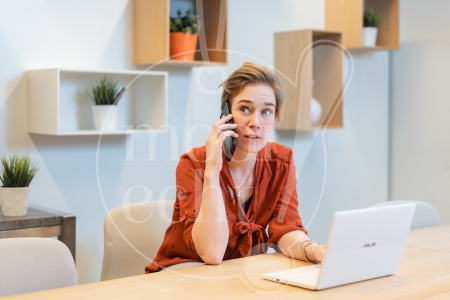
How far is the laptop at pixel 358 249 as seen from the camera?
1497 millimetres

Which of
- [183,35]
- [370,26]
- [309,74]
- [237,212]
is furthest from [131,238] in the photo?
[370,26]

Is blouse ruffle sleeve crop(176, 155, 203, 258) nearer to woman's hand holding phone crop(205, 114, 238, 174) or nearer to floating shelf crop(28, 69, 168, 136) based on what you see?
woman's hand holding phone crop(205, 114, 238, 174)

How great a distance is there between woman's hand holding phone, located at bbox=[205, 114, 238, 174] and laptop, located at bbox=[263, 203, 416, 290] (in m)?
0.42

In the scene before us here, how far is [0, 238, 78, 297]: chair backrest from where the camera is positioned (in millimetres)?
1531

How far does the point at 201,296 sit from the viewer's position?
1.44 m

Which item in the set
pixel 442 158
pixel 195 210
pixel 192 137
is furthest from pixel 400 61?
pixel 195 210

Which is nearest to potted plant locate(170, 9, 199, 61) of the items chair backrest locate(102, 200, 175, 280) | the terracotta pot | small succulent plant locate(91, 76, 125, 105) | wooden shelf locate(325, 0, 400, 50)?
Result: the terracotta pot

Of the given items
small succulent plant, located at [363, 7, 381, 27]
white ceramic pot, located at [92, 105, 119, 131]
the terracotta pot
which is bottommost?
white ceramic pot, located at [92, 105, 119, 131]

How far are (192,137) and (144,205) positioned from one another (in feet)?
3.10

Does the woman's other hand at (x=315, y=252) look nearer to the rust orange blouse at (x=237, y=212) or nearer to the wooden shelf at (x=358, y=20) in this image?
the rust orange blouse at (x=237, y=212)

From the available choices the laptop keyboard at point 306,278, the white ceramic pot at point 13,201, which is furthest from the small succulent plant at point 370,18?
the laptop keyboard at point 306,278

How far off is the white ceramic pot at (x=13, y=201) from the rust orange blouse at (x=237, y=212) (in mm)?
668

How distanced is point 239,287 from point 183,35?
173 centimetres

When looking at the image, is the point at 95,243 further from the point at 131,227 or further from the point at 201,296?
the point at 201,296
